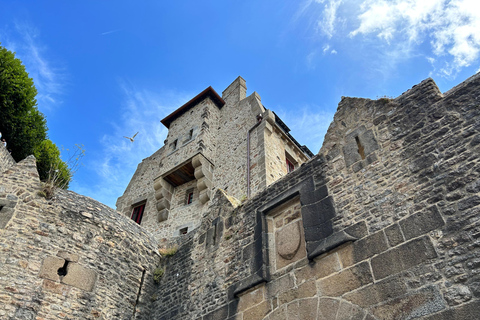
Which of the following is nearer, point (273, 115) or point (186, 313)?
point (186, 313)

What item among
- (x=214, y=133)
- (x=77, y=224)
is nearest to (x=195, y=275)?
(x=77, y=224)

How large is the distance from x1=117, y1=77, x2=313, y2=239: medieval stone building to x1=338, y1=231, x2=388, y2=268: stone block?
686cm

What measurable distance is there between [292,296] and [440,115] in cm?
330

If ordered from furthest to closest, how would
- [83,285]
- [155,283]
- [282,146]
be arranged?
[282,146], [155,283], [83,285]

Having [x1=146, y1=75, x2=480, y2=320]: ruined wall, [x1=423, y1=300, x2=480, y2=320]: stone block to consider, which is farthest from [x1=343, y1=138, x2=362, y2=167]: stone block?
[x1=423, y1=300, x2=480, y2=320]: stone block

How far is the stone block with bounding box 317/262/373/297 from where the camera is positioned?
4754 millimetres

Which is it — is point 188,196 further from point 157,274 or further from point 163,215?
point 157,274

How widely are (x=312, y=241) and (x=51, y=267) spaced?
4677 mm

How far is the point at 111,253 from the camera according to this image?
25.9ft

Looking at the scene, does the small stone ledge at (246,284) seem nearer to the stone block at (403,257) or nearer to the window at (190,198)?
the stone block at (403,257)

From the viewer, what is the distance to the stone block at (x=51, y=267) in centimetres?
678

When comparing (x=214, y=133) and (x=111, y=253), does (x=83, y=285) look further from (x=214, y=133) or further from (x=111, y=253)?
(x=214, y=133)

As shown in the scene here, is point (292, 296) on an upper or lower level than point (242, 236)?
lower

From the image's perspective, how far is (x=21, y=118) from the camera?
14.7m
